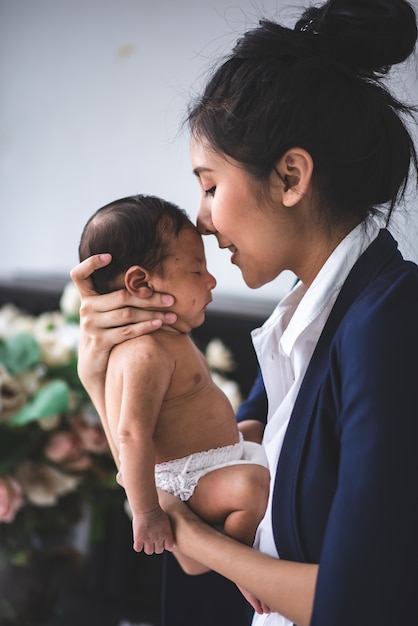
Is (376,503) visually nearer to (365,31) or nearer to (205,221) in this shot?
(205,221)

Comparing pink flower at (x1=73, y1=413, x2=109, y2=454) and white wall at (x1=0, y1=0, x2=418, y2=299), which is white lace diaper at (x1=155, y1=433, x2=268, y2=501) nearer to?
pink flower at (x1=73, y1=413, x2=109, y2=454)

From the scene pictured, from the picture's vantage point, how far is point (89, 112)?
231cm

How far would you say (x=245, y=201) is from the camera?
93 centimetres

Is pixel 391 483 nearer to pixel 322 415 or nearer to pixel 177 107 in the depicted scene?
pixel 322 415

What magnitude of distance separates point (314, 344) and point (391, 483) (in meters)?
0.27

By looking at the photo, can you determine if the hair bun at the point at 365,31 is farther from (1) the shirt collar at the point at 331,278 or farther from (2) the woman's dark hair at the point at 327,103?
(1) the shirt collar at the point at 331,278

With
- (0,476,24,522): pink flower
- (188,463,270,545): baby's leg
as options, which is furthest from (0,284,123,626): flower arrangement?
(188,463,270,545): baby's leg

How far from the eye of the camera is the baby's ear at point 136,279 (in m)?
1.01

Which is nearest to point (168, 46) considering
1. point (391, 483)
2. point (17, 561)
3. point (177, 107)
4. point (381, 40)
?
point (177, 107)

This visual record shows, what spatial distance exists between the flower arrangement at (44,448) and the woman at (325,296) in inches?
16.2

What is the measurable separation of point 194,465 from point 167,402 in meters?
0.10

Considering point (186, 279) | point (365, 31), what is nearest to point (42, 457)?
point (186, 279)

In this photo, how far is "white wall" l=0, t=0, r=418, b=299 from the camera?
6.89 ft

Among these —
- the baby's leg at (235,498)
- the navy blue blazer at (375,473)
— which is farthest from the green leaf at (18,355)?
the navy blue blazer at (375,473)
